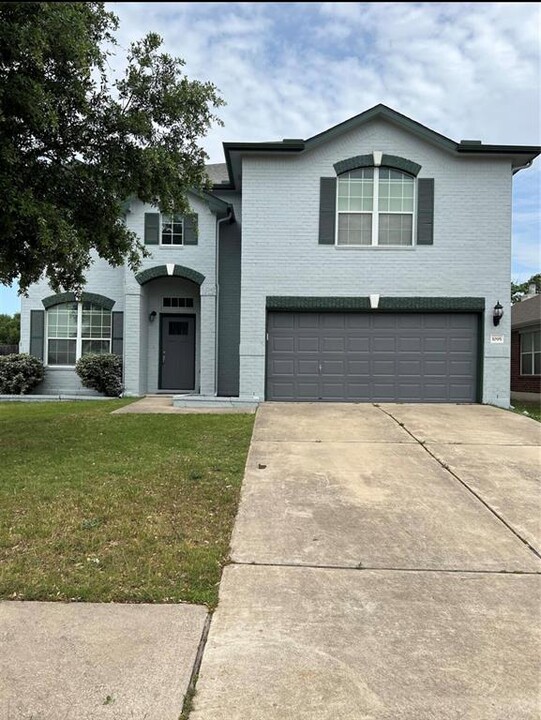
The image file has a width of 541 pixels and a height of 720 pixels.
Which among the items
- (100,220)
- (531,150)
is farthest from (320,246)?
(100,220)

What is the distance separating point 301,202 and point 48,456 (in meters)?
8.95

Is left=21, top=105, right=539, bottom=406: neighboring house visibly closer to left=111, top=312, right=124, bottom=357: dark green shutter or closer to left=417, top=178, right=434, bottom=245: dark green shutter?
left=417, top=178, right=434, bottom=245: dark green shutter

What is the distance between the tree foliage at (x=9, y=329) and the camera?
4194 cm

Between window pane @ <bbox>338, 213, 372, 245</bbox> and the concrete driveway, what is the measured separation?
7308mm

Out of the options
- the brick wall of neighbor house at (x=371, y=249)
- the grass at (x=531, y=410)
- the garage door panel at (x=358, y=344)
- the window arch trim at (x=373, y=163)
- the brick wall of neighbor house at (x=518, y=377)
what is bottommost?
the grass at (x=531, y=410)

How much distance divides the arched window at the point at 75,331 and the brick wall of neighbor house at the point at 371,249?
4.93 metres

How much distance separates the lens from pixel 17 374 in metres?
15.0

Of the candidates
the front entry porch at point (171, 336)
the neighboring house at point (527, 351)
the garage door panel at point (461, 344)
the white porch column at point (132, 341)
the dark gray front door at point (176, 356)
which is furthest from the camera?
the neighboring house at point (527, 351)

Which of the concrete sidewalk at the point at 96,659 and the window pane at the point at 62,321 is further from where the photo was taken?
the window pane at the point at 62,321

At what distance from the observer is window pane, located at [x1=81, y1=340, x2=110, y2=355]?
51.9 ft

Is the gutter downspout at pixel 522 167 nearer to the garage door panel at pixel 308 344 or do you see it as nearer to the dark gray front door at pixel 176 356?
the garage door panel at pixel 308 344

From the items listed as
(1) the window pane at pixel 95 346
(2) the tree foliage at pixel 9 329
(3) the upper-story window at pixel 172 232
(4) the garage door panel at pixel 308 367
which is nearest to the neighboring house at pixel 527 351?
(4) the garage door panel at pixel 308 367

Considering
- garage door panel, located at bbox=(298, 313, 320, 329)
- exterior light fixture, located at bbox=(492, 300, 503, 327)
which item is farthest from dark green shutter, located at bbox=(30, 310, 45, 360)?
exterior light fixture, located at bbox=(492, 300, 503, 327)

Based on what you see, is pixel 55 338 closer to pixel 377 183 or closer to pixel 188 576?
pixel 377 183
